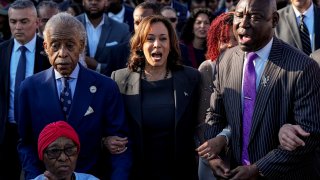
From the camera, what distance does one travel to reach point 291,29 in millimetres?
6746

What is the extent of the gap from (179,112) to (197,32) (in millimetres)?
3250

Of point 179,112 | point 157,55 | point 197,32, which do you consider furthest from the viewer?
point 197,32

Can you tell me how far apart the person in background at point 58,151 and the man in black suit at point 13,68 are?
1699 millimetres

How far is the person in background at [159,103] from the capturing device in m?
5.00

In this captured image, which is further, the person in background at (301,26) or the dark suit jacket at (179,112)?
the person in background at (301,26)

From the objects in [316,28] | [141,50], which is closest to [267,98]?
[141,50]

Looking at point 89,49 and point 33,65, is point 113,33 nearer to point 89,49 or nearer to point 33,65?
point 89,49

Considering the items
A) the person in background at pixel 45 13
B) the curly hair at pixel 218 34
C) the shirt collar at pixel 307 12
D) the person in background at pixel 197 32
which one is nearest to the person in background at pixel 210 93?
the curly hair at pixel 218 34

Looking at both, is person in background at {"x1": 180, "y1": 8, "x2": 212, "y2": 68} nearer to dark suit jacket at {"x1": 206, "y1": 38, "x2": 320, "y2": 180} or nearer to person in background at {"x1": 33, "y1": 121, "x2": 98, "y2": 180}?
dark suit jacket at {"x1": 206, "y1": 38, "x2": 320, "y2": 180}

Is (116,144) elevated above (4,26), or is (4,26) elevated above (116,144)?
(4,26)

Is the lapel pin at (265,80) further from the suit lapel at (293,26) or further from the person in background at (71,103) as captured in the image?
the suit lapel at (293,26)

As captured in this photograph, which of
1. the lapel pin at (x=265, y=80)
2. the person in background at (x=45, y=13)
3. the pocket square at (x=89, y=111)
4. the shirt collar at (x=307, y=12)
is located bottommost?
the pocket square at (x=89, y=111)

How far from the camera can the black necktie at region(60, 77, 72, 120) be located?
467 cm

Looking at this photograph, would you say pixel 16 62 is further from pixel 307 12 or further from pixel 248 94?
pixel 307 12
